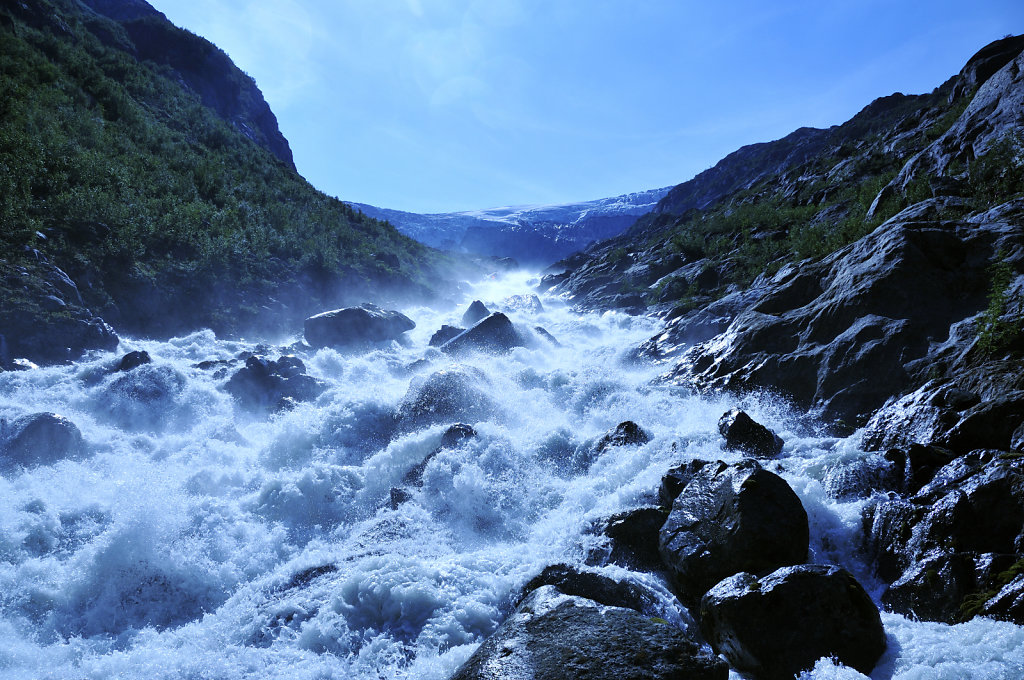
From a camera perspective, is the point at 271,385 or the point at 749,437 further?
the point at 271,385

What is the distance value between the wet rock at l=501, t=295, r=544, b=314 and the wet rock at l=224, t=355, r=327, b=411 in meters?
16.9

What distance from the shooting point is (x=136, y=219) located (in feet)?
65.0

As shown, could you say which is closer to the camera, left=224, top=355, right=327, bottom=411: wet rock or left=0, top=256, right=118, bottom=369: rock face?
left=0, top=256, right=118, bottom=369: rock face

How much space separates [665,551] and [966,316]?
7.45 meters

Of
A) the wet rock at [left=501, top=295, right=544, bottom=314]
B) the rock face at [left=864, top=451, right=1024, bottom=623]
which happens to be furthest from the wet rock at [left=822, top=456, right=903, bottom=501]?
the wet rock at [left=501, top=295, right=544, bottom=314]

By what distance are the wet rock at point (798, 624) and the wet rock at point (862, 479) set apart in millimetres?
2411

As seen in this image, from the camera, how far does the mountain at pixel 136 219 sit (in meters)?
15.3

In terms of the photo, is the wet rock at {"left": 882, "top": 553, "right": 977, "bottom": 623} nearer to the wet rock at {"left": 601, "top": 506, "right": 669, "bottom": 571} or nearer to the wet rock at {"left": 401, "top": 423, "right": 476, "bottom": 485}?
the wet rock at {"left": 601, "top": 506, "right": 669, "bottom": 571}

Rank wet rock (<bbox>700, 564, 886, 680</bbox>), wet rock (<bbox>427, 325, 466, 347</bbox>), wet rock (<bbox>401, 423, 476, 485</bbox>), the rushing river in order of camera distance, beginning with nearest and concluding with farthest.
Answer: wet rock (<bbox>700, 564, 886, 680</bbox>), the rushing river, wet rock (<bbox>401, 423, 476, 485</bbox>), wet rock (<bbox>427, 325, 466, 347</bbox>)

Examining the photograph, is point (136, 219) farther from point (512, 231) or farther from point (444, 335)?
point (512, 231)

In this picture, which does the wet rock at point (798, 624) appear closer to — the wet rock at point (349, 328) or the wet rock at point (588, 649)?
the wet rock at point (588, 649)

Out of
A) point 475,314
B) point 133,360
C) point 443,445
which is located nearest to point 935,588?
point 443,445

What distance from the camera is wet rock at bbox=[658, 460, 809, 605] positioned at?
608 centimetres

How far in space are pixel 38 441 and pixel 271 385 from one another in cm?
534
